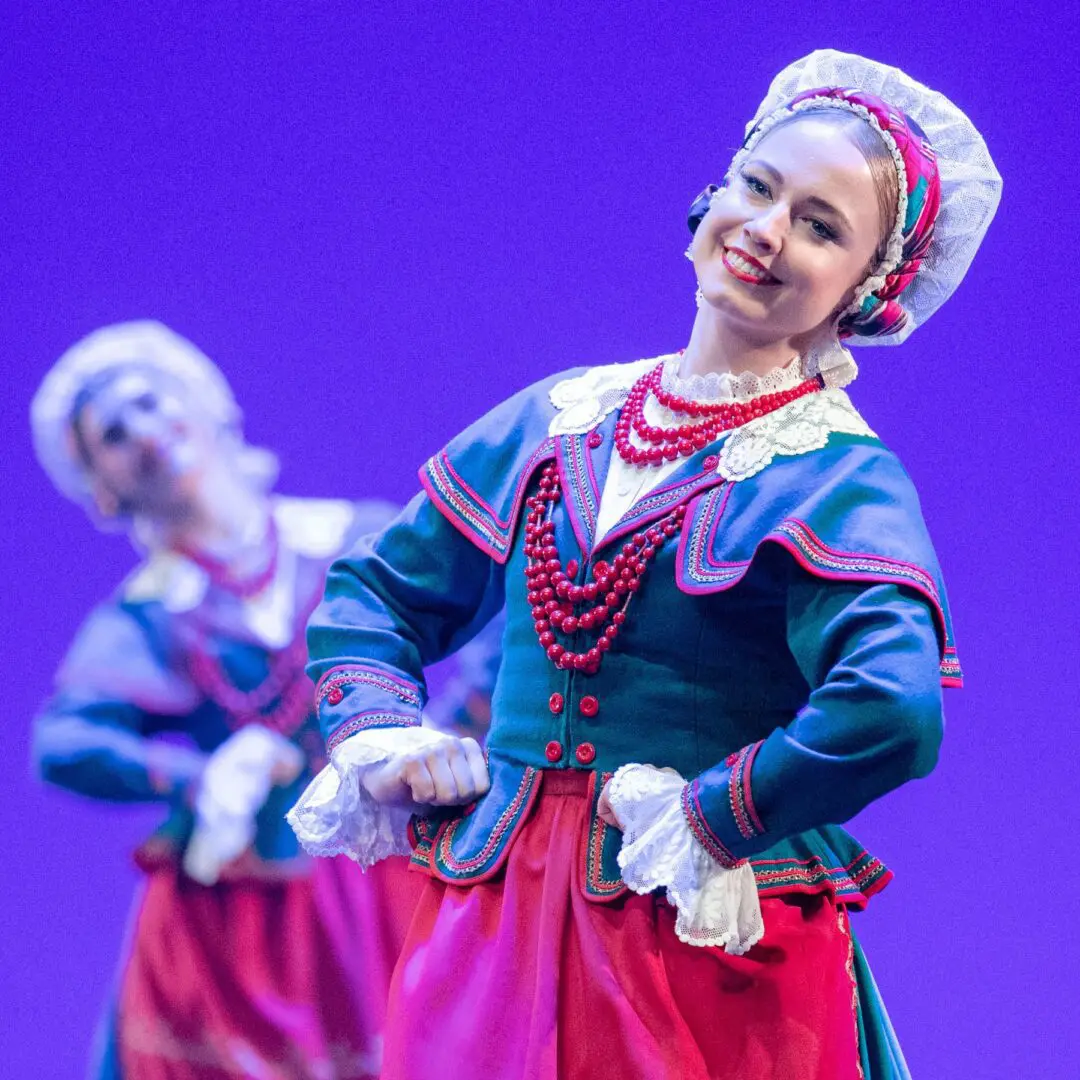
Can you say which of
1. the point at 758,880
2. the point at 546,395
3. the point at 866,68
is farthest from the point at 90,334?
the point at 758,880

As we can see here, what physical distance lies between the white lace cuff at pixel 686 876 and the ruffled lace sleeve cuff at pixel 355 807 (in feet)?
0.79

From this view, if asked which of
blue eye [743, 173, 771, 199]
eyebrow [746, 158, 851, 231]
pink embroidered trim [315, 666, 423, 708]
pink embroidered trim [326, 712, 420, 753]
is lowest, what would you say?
pink embroidered trim [326, 712, 420, 753]

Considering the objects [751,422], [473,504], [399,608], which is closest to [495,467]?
[473,504]

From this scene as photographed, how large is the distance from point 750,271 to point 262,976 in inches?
48.9

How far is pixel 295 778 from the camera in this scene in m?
2.39

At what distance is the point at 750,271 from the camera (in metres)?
1.68

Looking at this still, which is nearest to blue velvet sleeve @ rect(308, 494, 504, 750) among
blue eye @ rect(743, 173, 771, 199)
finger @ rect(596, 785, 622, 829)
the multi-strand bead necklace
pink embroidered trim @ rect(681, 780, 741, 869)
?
the multi-strand bead necklace

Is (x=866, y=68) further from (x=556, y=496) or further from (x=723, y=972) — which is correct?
(x=723, y=972)

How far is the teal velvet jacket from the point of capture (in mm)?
1470

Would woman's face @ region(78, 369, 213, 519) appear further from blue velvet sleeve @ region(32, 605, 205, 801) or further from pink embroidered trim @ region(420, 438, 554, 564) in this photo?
pink embroidered trim @ region(420, 438, 554, 564)

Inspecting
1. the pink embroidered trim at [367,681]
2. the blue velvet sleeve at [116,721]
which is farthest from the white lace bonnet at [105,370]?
the pink embroidered trim at [367,681]

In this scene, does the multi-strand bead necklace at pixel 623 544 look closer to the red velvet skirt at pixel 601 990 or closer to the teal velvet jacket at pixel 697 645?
the teal velvet jacket at pixel 697 645

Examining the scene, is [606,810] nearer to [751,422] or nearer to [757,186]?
[751,422]

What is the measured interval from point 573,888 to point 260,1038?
3.15 feet
